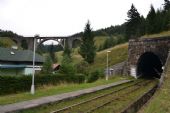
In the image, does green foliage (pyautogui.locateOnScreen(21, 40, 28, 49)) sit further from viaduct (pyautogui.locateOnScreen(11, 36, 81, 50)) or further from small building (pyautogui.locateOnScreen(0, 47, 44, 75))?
small building (pyautogui.locateOnScreen(0, 47, 44, 75))

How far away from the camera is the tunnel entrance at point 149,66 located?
6038cm

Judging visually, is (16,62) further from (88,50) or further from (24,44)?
(24,44)

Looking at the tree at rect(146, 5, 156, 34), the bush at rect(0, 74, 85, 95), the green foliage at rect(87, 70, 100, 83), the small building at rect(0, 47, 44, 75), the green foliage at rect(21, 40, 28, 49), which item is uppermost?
the tree at rect(146, 5, 156, 34)

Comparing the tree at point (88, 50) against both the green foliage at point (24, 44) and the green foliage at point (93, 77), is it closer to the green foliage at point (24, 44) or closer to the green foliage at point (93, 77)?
the green foliage at point (93, 77)

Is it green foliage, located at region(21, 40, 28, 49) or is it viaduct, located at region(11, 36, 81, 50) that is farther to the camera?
green foliage, located at region(21, 40, 28, 49)

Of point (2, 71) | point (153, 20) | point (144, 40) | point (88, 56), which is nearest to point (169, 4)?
point (153, 20)

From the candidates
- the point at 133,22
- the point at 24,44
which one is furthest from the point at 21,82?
the point at 24,44

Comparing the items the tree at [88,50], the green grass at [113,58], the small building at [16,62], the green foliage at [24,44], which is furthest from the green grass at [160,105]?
the green foliage at [24,44]

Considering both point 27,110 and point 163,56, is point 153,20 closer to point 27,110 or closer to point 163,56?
point 163,56

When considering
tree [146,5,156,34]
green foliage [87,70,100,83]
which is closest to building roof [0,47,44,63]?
green foliage [87,70,100,83]

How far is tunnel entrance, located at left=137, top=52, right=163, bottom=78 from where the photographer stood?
A: 2377 inches

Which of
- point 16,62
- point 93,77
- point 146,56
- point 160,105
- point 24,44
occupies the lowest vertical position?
point 93,77

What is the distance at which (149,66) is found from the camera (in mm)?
65500

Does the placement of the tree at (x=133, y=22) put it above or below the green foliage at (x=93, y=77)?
above
